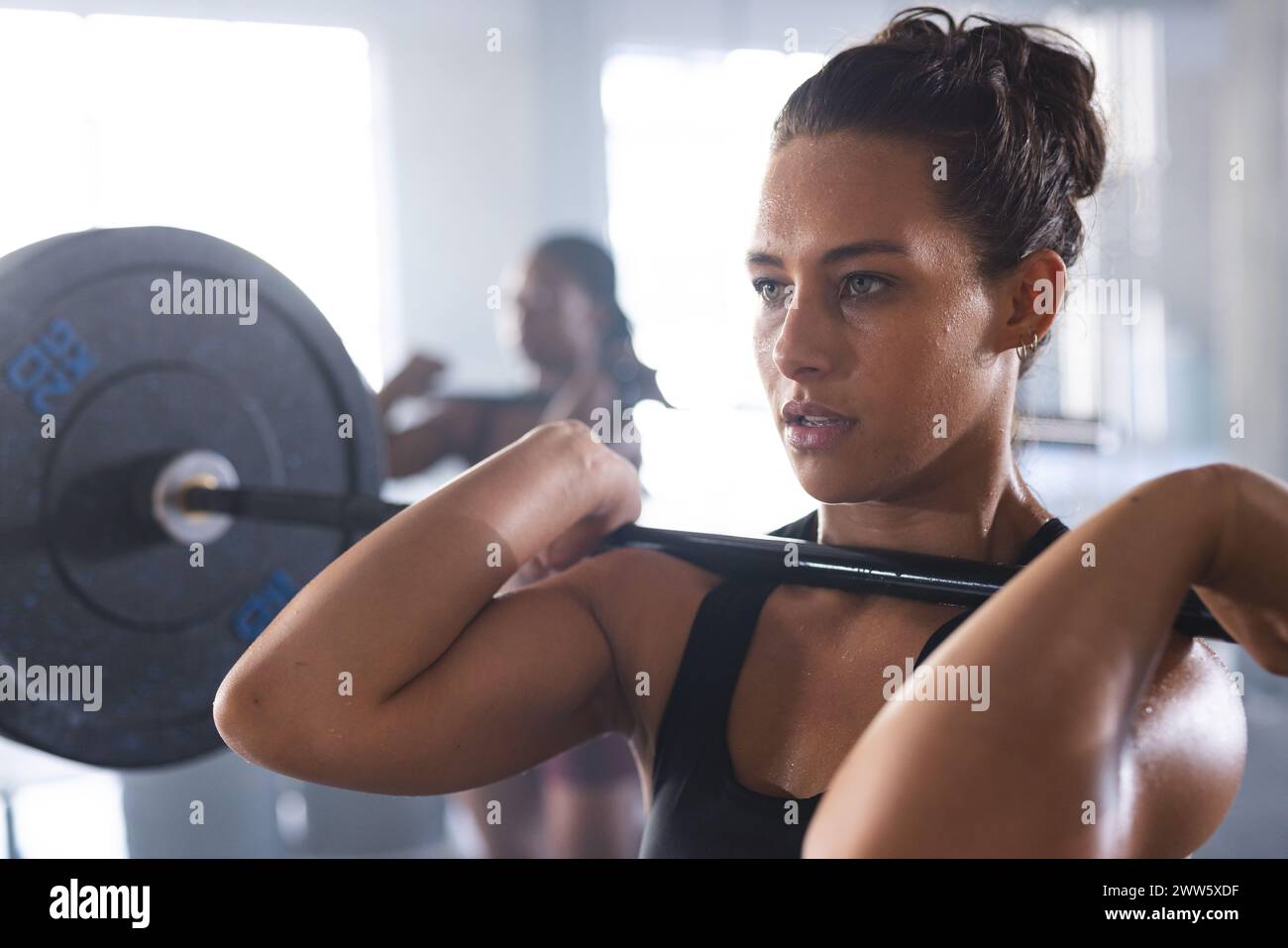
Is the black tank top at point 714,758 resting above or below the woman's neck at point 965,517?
below

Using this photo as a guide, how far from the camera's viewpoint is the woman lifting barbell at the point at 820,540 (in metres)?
0.91

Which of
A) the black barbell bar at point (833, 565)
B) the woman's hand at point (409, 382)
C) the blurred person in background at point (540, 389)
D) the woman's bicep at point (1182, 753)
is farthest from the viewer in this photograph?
the woman's hand at point (409, 382)

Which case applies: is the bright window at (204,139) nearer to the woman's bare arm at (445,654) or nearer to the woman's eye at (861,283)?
the woman's bare arm at (445,654)

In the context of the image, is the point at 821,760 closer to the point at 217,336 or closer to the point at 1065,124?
the point at 1065,124

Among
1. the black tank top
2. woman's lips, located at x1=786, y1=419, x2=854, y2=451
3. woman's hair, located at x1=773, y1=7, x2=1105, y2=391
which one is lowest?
the black tank top

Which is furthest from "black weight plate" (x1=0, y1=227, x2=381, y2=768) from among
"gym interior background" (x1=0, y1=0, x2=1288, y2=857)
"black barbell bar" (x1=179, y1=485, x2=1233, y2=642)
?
"gym interior background" (x1=0, y1=0, x2=1288, y2=857)

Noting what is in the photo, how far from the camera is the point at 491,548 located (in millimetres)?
999

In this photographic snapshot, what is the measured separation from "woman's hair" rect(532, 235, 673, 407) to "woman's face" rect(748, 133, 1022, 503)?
2.17 meters

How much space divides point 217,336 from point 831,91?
79cm

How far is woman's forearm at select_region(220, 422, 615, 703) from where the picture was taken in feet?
3.08

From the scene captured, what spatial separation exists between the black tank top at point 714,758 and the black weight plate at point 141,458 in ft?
2.07

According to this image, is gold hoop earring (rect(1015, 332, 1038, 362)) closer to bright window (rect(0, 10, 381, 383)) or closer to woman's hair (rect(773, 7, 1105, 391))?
woman's hair (rect(773, 7, 1105, 391))

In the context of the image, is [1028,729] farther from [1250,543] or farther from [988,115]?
[988,115]

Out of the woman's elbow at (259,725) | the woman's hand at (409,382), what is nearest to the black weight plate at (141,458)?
the woman's elbow at (259,725)
